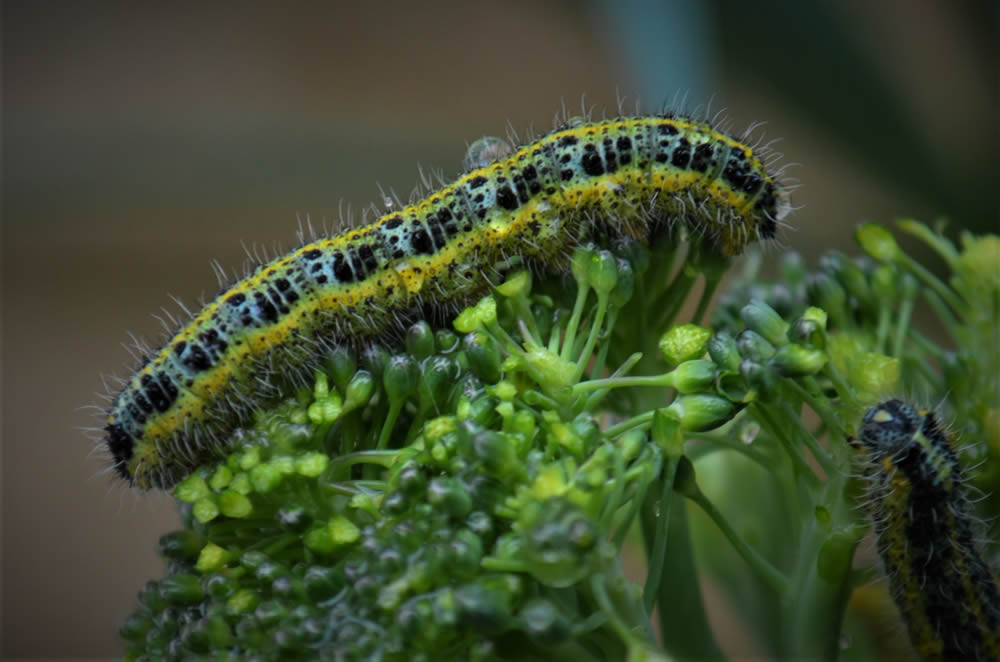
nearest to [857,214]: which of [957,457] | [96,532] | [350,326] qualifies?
[957,457]

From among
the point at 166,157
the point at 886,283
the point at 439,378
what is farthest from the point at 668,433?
the point at 166,157

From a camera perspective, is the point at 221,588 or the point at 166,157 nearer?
the point at 221,588

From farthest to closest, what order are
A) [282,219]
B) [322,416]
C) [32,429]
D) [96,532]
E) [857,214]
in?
[282,219]
[32,429]
[96,532]
[857,214]
[322,416]

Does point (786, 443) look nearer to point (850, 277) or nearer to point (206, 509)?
point (850, 277)

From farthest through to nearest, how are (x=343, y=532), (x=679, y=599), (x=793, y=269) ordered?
(x=793, y=269) → (x=679, y=599) → (x=343, y=532)

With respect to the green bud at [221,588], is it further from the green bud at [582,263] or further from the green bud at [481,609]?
the green bud at [582,263]

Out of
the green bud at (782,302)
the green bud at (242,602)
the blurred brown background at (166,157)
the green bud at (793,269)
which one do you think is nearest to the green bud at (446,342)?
the green bud at (242,602)

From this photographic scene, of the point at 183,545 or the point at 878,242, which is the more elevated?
the point at 878,242

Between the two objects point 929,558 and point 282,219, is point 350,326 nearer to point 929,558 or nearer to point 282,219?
point 929,558
